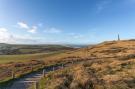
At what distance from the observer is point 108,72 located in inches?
1019

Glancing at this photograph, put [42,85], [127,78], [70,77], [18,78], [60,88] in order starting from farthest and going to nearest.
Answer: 1. [18,78]
2. [70,77]
3. [127,78]
4. [42,85]
5. [60,88]

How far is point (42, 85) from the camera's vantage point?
20.2 m

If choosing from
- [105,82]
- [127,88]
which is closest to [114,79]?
[105,82]

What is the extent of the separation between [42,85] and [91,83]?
5.10 meters

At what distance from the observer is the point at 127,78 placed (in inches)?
859

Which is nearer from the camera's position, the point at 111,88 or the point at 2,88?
the point at 111,88

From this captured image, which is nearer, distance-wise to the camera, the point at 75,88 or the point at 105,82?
the point at 75,88

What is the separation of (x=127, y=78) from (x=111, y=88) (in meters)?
3.89

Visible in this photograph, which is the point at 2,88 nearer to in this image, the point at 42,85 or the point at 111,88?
the point at 42,85

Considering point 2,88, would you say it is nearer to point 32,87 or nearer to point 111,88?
point 32,87

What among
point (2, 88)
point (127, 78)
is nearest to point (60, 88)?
point (2, 88)

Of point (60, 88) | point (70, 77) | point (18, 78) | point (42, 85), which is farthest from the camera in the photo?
point (18, 78)

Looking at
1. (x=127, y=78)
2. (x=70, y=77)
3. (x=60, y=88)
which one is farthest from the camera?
(x=70, y=77)

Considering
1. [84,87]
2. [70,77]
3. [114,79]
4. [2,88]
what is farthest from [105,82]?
[2,88]
